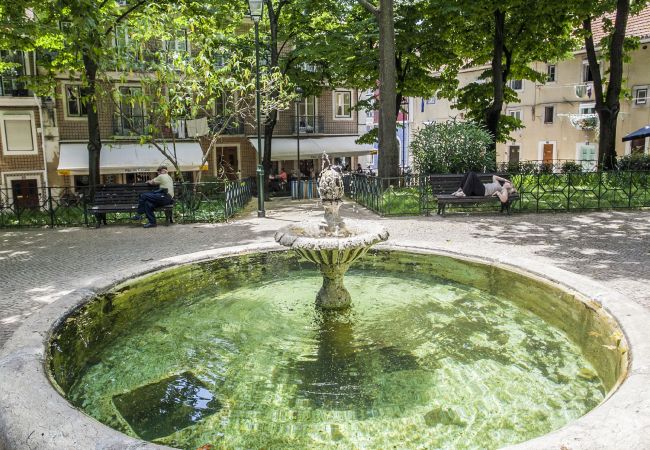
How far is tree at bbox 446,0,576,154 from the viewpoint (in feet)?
63.3

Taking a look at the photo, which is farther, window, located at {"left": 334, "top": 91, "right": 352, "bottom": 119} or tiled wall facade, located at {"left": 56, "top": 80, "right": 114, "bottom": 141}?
window, located at {"left": 334, "top": 91, "right": 352, "bottom": 119}

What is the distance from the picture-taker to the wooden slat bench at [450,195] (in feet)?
44.5

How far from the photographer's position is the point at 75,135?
26750mm

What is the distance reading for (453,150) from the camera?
16.1m

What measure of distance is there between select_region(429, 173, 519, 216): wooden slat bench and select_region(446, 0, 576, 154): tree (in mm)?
5507

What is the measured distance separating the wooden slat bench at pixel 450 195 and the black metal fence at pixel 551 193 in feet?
0.63

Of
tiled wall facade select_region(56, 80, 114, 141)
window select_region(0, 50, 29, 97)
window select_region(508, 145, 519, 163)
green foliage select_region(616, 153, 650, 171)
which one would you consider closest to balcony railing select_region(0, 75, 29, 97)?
window select_region(0, 50, 29, 97)

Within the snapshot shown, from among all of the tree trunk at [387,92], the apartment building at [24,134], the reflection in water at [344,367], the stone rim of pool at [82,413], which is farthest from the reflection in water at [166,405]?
the apartment building at [24,134]

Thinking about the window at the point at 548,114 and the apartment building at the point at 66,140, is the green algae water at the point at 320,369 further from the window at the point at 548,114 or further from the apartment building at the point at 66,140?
the window at the point at 548,114

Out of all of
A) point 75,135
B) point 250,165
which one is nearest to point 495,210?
point 250,165

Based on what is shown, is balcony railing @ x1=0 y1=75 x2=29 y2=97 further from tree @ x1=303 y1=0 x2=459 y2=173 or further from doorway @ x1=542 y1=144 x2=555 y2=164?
doorway @ x1=542 y1=144 x2=555 y2=164

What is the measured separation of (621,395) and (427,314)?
9.62ft

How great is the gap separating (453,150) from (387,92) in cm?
294

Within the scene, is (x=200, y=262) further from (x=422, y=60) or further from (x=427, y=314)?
(x=422, y=60)
